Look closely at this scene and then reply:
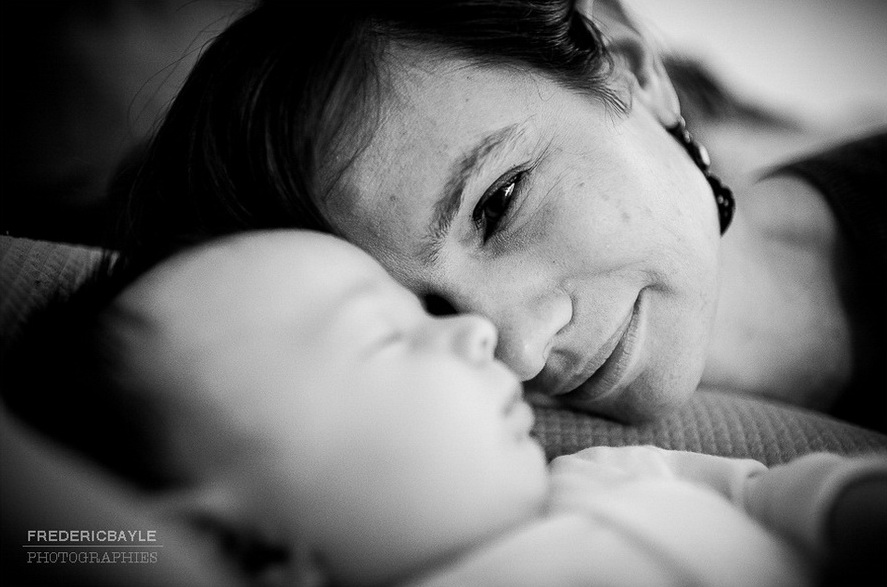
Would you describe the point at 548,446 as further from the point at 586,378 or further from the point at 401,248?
the point at 401,248

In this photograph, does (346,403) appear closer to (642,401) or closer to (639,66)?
(642,401)

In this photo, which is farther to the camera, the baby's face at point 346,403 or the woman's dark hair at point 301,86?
the woman's dark hair at point 301,86

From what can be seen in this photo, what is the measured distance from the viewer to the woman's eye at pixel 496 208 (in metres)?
0.68

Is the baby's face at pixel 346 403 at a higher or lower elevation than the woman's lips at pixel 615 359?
higher

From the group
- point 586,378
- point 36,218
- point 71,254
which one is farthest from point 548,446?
point 36,218

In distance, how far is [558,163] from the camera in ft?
2.28

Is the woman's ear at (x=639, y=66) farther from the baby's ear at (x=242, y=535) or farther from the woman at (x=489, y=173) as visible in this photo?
the baby's ear at (x=242, y=535)

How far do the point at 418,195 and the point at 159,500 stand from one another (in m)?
0.39

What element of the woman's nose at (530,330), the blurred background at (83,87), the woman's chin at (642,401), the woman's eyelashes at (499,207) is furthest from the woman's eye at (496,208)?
the blurred background at (83,87)

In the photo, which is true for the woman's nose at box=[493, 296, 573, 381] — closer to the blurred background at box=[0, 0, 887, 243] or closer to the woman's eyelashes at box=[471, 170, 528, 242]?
the woman's eyelashes at box=[471, 170, 528, 242]

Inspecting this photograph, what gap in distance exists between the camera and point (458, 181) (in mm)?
640

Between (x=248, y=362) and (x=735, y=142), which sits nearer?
(x=248, y=362)

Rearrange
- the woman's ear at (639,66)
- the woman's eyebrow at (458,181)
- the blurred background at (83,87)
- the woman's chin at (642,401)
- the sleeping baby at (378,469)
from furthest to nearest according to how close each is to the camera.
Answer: the blurred background at (83,87)
the woman's ear at (639,66)
the woman's chin at (642,401)
the woman's eyebrow at (458,181)
the sleeping baby at (378,469)

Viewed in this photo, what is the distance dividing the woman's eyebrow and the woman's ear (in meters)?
0.31
